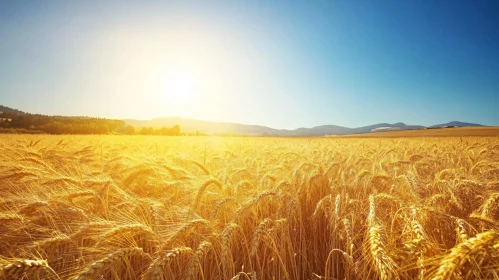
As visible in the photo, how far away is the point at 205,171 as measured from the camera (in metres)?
3.74

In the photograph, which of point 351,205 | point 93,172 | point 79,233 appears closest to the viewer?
point 79,233

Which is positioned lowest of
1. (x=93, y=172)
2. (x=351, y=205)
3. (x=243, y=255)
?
(x=243, y=255)

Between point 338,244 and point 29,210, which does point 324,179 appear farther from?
point 29,210

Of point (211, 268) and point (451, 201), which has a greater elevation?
point (451, 201)

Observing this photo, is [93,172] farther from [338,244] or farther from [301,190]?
[338,244]

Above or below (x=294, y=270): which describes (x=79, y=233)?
above

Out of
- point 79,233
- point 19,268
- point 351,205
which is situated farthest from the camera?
point 351,205


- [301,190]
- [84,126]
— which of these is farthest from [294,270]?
[84,126]

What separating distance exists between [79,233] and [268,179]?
236cm

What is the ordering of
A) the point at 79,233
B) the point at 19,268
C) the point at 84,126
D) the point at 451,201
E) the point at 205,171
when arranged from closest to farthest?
1. the point at 19,268
2. the point at 79,233
3. the point at 451,201
4. the point at 205,171
5. the point at 84,126

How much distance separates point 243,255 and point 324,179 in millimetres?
1953

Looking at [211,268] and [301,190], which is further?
[301,190]

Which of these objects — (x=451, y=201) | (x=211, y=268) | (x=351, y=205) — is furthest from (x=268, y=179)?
(x=451, y=201)

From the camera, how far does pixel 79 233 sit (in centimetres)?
172
